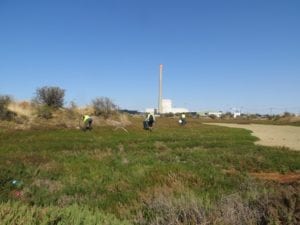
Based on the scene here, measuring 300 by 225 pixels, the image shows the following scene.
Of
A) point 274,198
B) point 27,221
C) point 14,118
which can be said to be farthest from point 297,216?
point 14,118

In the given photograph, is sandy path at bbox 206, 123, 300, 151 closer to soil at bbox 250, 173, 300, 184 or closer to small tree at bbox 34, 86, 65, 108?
soil at bbox 250, 173, 300, 184

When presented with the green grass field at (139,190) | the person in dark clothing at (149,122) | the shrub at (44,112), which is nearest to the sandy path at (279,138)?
the person in dark clothing at (149,122)

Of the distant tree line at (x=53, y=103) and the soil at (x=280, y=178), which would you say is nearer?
the soil at (x=280, y=178)

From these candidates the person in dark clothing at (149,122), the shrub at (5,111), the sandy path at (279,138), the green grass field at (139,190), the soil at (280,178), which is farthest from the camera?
the person in dark clothing at (149,122)

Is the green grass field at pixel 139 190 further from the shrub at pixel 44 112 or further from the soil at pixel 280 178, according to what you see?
the shrub at pixel 44 112

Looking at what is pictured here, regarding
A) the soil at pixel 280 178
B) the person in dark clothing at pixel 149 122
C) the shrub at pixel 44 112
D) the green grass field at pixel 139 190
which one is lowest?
the soil at pixel 280 178

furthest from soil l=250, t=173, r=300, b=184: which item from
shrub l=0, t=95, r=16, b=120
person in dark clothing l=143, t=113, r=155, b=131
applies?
shrub l=0, t=95, r=16, b=120

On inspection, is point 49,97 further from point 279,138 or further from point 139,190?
point 139,190

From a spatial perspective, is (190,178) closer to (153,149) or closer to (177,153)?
(177,153)

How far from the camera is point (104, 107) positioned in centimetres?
5109

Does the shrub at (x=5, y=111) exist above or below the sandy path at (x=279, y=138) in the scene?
above

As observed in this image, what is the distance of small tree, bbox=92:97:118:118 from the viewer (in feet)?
167

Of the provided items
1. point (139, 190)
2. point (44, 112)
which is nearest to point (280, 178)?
point (139, 190)

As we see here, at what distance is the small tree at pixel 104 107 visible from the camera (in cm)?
5084
